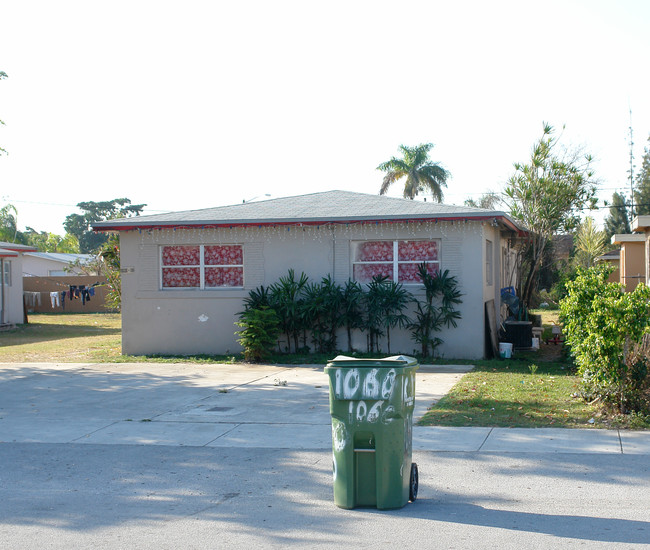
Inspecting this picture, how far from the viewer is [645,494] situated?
6.09 metres

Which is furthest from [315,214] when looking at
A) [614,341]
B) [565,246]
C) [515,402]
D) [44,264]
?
[44,264]

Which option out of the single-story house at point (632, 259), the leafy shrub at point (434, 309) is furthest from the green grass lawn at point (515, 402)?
the single-story house at point (632, 259)

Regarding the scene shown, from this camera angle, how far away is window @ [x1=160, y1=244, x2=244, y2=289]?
16828 mm

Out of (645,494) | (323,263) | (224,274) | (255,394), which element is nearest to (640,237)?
(323,263)

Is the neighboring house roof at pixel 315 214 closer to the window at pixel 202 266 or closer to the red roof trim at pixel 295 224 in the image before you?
the red roof trim at pixel 295 224

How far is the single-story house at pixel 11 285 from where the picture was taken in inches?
1081

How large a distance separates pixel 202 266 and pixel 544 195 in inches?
418

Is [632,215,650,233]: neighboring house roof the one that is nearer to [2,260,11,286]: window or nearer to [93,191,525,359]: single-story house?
[93,191,525,359]: single-story house

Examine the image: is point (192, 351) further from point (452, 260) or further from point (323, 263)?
point (452, 260)

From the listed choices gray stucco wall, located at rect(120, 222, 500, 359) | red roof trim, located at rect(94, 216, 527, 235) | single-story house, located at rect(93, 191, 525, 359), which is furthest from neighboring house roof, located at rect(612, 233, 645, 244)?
gray stucco wall, located at rect(120, 222, 500, 359)

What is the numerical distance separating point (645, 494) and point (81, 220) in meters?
85.9

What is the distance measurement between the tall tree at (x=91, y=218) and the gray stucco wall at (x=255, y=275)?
6339cm

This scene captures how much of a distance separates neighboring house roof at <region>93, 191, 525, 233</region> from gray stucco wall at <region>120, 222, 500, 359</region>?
354 millimetres

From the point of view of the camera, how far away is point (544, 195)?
21.2 m
